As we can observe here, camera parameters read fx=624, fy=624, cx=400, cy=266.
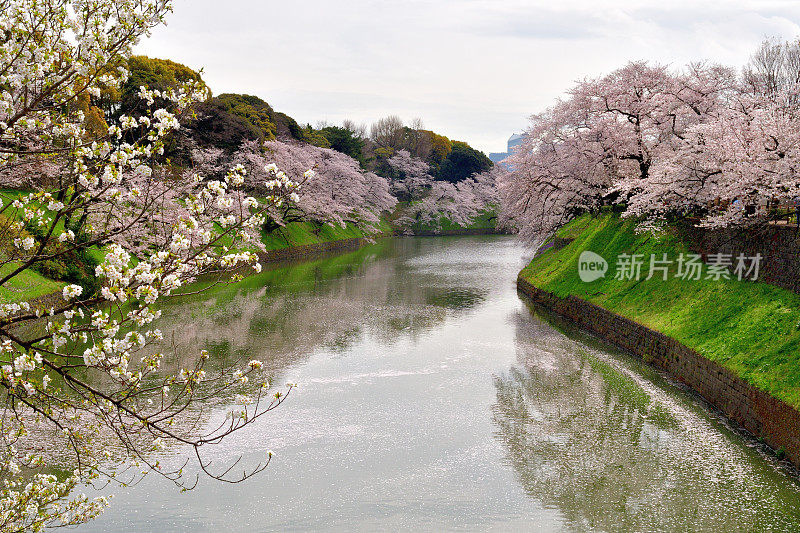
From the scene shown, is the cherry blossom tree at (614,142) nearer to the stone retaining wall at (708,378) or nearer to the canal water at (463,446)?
the stone retaining wall at (708,378)

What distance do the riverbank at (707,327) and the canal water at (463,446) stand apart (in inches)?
23.3

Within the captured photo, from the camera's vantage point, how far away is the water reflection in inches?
363

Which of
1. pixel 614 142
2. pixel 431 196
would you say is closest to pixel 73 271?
pixel 614 142

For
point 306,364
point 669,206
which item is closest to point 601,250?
point 669,206

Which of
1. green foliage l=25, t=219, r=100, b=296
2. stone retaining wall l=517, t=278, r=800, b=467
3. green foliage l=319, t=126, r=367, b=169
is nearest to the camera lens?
stone retaining wall l=517, t=278, r=800, b=467

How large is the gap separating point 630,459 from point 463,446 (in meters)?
2.99

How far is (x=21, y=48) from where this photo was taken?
5301 mm

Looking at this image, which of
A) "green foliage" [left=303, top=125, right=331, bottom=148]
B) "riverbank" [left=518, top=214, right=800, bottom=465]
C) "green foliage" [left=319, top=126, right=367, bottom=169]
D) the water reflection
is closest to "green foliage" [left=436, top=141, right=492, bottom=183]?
"green foliage" [left=319, top=126, right=367, bottom=169]

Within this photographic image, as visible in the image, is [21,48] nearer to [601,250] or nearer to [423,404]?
[423,404]

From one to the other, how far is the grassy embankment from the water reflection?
1.35 m

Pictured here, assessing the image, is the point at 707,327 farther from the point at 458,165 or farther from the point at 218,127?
the point at 458,165

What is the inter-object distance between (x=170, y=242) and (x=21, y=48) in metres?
2.04

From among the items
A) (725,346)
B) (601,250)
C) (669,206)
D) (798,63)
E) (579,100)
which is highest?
(798,63)

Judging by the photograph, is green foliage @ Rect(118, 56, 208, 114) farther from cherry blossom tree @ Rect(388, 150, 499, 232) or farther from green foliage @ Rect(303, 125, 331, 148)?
cherry blossom tree @ Rect(388, 150, 499, 232)
